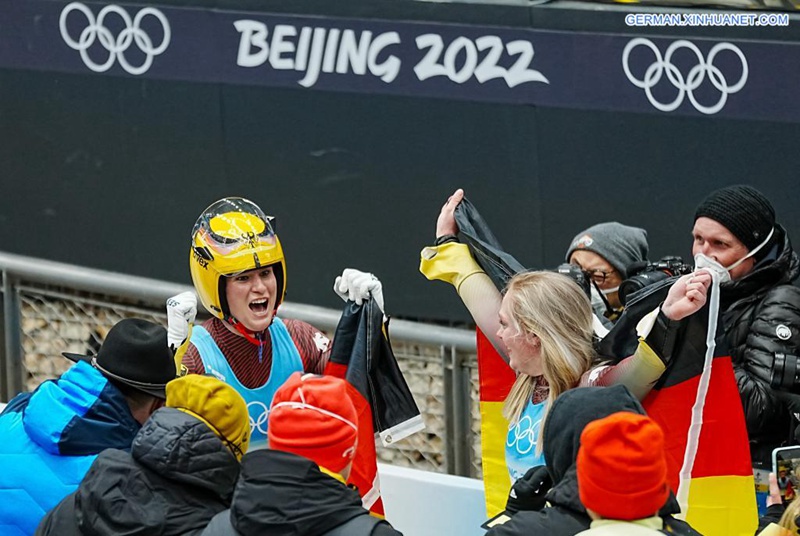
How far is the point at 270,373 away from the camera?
15.3 feet

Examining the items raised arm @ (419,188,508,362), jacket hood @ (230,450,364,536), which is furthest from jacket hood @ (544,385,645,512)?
A: raised arm @ (419,188,508,362)

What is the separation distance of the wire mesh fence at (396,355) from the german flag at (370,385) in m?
1.35

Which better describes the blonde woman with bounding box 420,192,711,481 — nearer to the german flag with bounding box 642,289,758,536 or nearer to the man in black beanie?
the german flag with bounding box 642,289,758,536

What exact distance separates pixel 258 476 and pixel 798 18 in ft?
14.0

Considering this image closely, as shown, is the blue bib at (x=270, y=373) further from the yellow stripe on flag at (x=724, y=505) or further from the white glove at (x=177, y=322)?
the yellow stripe on flag at (x=724, y=505)

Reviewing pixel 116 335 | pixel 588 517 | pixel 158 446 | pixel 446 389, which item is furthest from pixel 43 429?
pixel 446 389

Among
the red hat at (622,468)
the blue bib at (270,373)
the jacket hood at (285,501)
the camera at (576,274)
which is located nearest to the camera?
the red hat at (622,468)

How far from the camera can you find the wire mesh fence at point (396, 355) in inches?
235

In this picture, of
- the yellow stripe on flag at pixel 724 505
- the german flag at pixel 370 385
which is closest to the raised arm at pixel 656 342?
the yellow stripe on flag at pixel 724 505

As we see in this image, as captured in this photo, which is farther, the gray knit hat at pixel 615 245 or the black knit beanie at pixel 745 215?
the gray knit hat at pixel 615 245

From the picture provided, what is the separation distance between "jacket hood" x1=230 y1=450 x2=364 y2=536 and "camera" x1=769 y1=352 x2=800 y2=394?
1568 millimetres

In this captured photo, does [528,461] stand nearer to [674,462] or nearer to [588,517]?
[674,462]

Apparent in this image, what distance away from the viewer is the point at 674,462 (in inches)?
163

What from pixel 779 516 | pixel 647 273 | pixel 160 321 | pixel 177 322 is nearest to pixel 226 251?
pixel 177 322
